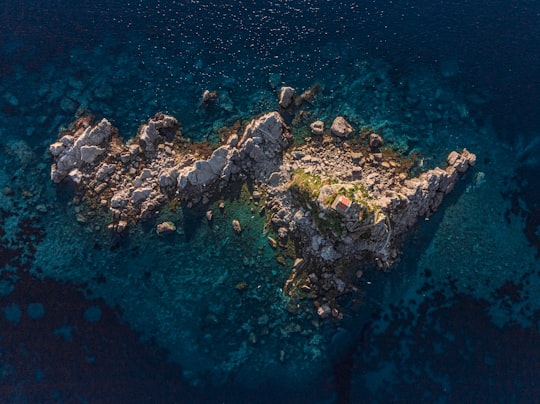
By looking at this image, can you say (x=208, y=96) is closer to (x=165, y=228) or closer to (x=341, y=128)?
(x=341, y=128)

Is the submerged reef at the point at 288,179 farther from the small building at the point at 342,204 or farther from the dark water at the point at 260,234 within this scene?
the dark water at the point at 260,234

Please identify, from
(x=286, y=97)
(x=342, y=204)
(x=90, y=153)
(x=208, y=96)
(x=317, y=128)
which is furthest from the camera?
(x=208, y=96)

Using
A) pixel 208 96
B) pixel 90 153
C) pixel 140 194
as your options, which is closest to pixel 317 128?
pixel 208 96

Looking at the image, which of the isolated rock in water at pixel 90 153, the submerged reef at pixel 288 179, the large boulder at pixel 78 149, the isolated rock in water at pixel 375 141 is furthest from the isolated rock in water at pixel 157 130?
the isolated rock in water at pixel 375 141

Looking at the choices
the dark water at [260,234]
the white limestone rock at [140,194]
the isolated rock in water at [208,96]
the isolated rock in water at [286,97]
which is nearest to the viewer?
the dark water at [260,234]

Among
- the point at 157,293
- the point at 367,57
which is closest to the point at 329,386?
the point at 157,293

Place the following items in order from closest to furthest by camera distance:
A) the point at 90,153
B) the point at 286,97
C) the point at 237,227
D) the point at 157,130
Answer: the point at 237,227, the point at 90,153, the point at 286,97, the point at 157,130
